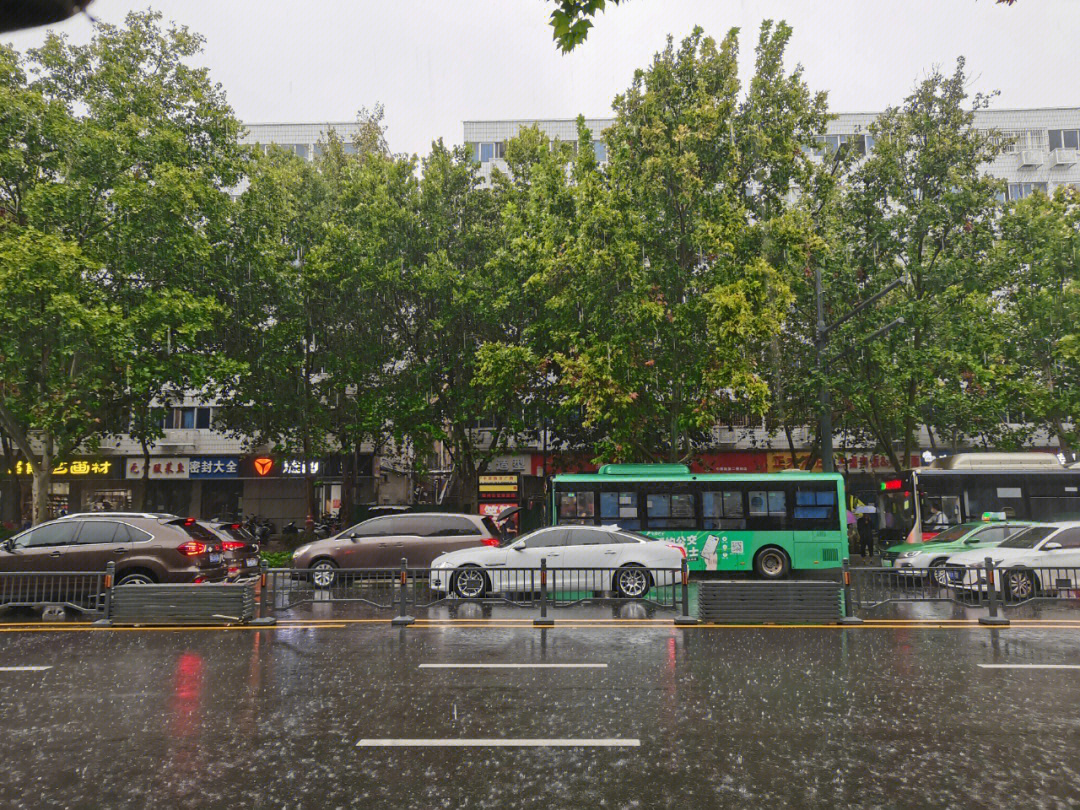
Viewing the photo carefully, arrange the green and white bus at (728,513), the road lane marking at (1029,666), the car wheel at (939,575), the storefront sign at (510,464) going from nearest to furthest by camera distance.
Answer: the road lane marking at (1029,666), the car wheel at (939,575), the green and white bus at (728,513), the storefront sign at (510,464)

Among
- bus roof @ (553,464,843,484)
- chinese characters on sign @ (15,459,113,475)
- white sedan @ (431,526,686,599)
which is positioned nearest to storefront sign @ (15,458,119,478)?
chinese characters on sign @ (15,459,113,475)

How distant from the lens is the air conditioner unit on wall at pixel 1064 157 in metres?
47.3

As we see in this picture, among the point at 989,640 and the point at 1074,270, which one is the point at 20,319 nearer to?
the point at 989,640

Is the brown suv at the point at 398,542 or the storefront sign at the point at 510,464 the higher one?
the storefront sign at the point at 510,464

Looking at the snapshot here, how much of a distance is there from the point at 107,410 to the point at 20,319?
19.8ft

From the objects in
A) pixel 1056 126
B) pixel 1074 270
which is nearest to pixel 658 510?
pixel 1074 270

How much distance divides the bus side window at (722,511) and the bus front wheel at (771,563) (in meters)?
0.86

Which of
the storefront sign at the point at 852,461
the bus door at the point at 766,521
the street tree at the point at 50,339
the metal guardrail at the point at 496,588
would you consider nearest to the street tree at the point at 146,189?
the street tree at the point at 50,339

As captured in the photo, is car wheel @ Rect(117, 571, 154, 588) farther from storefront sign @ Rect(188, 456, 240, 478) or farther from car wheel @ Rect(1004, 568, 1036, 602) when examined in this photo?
storefront sign @ Rect(188, 456, 240, 478)

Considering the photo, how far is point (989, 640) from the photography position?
1156 cm

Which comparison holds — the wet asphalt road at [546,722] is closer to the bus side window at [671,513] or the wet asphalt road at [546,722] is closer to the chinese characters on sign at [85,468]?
the bus side window at [671,513]

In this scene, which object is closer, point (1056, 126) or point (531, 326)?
point (531, 326)

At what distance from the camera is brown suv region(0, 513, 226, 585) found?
579 inches

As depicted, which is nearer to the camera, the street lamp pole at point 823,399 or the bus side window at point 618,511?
the bus side window at point 618,511
